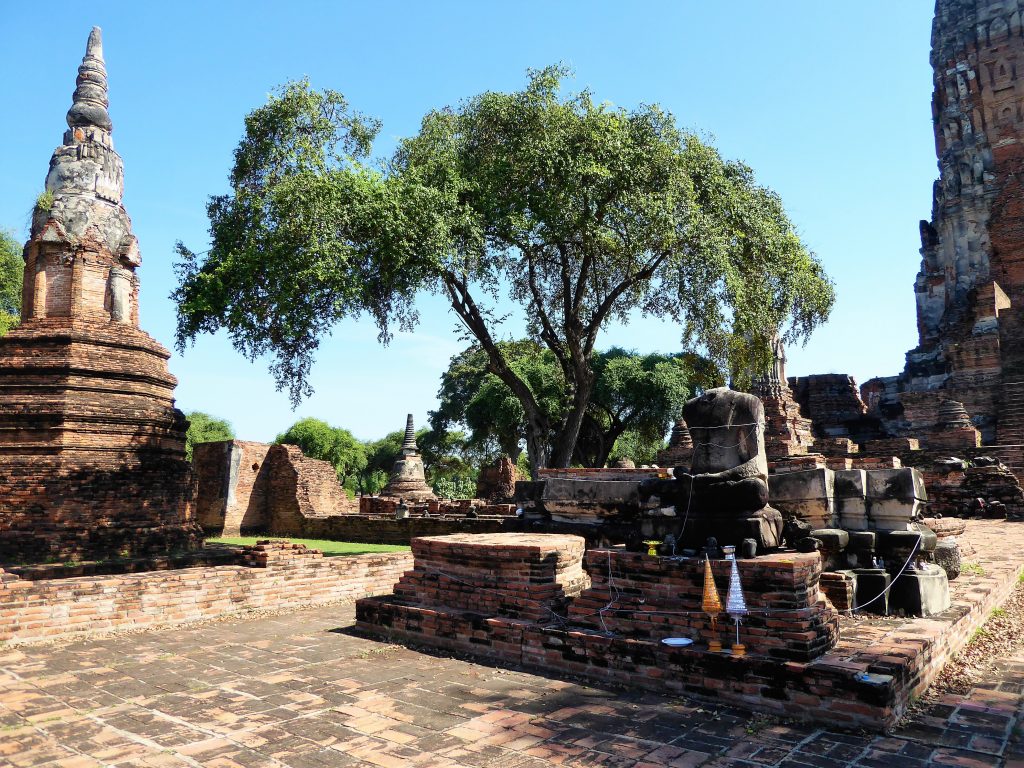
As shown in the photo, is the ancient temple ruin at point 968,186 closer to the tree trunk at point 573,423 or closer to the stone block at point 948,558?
Answer: the tree trunk at point 573,423

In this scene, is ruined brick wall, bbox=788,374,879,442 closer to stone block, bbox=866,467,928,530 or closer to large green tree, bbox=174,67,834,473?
large green tree, bbox=174,67,834,473

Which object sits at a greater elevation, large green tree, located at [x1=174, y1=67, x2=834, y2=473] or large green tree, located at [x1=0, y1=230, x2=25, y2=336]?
large green tree, located at [x1=0, y1=230, x2=25, y2=336]

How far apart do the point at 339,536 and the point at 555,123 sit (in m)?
12.1

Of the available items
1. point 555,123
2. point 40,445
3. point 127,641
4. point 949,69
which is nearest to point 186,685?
point 127,641

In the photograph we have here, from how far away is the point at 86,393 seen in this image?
11.2 meters

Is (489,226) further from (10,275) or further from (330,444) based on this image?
(330,444)

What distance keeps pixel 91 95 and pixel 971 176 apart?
108 ft

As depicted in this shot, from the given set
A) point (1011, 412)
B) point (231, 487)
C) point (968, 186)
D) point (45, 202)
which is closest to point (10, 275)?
point (231, 487)

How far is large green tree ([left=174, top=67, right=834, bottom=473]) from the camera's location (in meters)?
11.0

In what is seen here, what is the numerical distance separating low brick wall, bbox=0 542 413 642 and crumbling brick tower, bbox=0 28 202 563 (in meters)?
3.36

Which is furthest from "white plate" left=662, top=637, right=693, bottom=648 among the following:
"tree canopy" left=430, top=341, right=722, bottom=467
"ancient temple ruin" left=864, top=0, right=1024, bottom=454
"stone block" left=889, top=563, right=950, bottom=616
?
"ancient temple ruin" left=864, top=0, right=1024, bottom=454

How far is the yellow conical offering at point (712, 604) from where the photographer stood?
14.9ft

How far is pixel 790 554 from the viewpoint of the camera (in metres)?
4.91

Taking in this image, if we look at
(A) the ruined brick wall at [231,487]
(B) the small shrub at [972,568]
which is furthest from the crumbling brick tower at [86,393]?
(B) the small shrub at [972,568]
